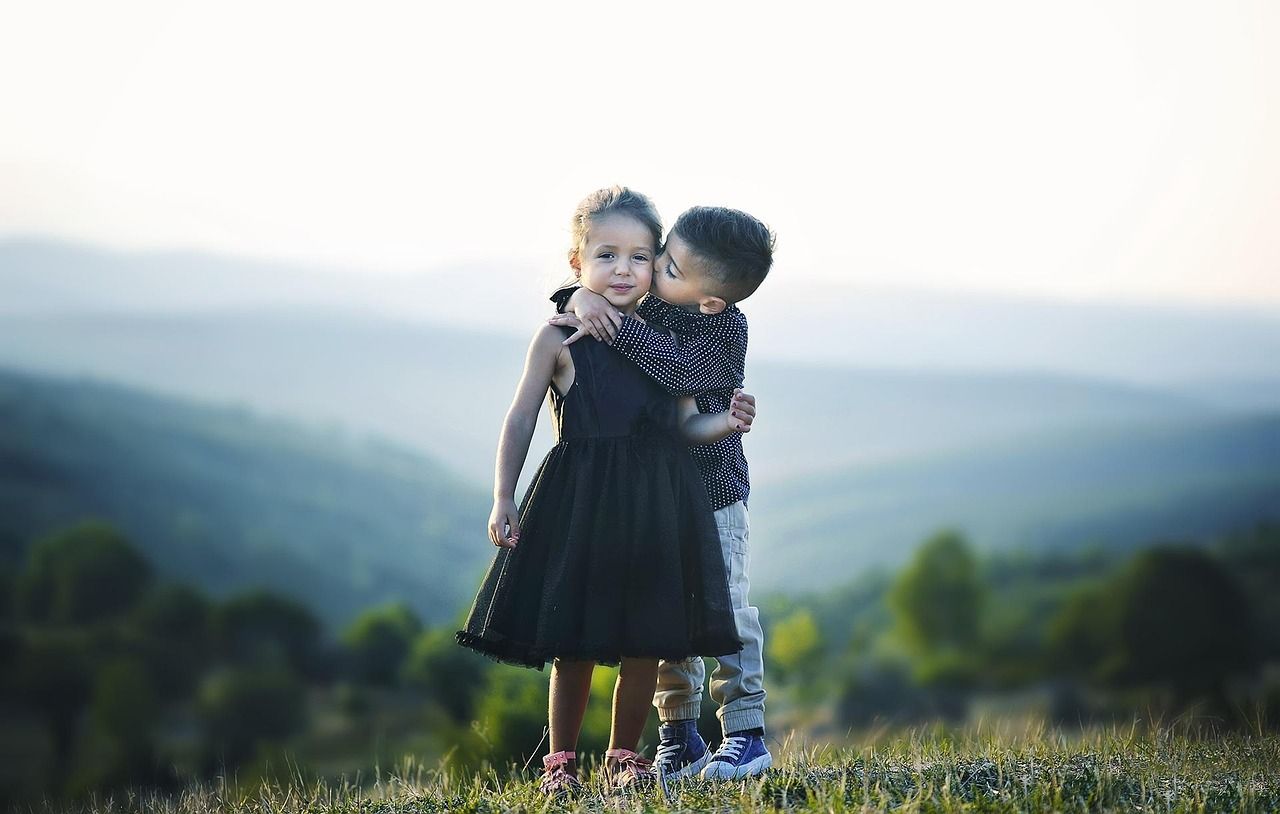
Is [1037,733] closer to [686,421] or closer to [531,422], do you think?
[686,421]

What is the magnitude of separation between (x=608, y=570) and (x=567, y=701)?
0.41 m

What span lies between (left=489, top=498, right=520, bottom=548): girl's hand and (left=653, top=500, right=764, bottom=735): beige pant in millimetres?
638

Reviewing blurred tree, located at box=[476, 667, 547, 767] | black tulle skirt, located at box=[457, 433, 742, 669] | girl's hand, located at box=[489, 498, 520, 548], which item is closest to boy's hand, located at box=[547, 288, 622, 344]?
black tulle skirt, located at box=[457, 433, 742, 669]

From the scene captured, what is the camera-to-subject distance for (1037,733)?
14.8 feet

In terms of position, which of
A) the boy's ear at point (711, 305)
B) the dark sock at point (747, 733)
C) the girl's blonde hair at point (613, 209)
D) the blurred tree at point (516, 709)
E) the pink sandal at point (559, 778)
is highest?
the girl's blonde hair at point (613, 209)

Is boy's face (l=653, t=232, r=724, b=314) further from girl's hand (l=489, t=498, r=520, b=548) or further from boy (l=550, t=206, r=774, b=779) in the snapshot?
girl's hand (l=489, t=498, r=520, b=548)

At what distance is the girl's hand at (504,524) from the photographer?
363cm

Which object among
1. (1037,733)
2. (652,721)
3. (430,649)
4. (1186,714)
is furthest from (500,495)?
(430,649)

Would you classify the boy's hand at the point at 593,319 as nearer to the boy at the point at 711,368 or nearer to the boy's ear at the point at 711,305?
the boy at the point at 711,368

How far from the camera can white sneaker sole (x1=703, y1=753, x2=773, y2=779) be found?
12.4ft

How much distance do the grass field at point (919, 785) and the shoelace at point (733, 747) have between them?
0.36 feet

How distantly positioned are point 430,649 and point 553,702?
67.5 feet

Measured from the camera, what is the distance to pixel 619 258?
3.74 m

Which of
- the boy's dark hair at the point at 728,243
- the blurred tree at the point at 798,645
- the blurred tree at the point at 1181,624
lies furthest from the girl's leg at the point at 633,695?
the blurred tree at the point at 1181,624
